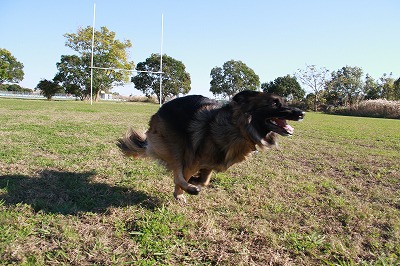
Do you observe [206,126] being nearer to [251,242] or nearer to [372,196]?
[251,242]

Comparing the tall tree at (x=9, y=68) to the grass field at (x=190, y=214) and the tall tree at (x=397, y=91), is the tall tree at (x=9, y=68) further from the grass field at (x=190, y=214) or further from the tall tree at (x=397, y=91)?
the tall tree at (x=397, y=91)

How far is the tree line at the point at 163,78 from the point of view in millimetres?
36750

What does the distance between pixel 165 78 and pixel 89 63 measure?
1240 cm

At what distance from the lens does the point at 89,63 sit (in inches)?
1457

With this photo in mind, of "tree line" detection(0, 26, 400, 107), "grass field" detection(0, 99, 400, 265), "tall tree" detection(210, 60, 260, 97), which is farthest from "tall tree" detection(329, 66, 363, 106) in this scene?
"grass field" detection(0, 99, 400, 265)

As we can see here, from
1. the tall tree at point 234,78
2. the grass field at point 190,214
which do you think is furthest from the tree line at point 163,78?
the grass field at point 190,214

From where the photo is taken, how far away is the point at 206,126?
10.7ft

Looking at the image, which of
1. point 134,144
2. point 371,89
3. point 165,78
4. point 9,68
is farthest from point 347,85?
point 9,68

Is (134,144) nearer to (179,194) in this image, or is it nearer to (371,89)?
(179,194)

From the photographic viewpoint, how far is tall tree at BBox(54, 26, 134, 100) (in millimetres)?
36562

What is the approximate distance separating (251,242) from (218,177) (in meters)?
1.86

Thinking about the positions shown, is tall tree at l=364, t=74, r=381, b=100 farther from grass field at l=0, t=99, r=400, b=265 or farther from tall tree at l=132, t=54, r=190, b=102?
grass field at l=0, t=99, r=400, b=265

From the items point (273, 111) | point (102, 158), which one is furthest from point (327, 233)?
point (102, 158)

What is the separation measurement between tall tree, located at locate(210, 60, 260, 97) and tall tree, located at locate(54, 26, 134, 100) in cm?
1913
